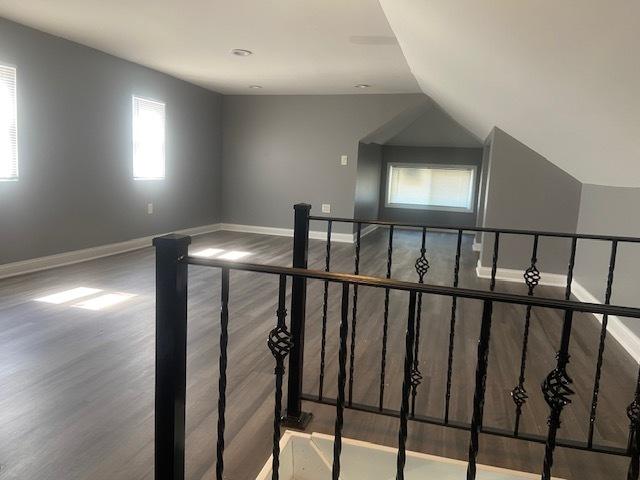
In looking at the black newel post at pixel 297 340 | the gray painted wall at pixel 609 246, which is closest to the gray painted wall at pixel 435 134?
the gray painted wall at pixel 609 246

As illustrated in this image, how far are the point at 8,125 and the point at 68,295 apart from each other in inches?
62.6

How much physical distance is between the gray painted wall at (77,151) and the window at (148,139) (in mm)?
106

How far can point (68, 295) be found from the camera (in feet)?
11.5

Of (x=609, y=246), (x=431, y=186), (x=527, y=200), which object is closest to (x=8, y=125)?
(x=527, y=200)

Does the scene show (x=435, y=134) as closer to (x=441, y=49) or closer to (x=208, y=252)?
(x=208, y=252)

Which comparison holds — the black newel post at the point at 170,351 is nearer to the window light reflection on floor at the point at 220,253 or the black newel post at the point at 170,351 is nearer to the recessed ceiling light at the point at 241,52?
the recessed ceiling light at the point at 241,52

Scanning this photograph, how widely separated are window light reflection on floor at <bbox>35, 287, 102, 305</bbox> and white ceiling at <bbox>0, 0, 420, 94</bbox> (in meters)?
2.15

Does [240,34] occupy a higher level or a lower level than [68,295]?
higher

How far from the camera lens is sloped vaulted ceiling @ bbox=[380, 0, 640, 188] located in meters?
1.33

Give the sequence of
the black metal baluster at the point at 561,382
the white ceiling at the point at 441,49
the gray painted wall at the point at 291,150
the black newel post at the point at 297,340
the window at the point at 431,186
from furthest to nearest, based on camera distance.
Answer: the window at the point at 431,186 < the gray painted wall at the point at 291,150 < the black newel post at the point at 297,340 < the white ceiling at the point at 441,49 < the black metal baluster at the point at 561,382

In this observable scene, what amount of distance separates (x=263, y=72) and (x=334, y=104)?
161 cm

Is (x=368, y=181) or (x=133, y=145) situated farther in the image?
(x=368, y=181)

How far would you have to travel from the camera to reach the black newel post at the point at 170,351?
116 cm

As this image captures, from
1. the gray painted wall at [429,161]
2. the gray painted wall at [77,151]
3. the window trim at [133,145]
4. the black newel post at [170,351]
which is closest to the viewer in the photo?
the black newel post at [170,351]
